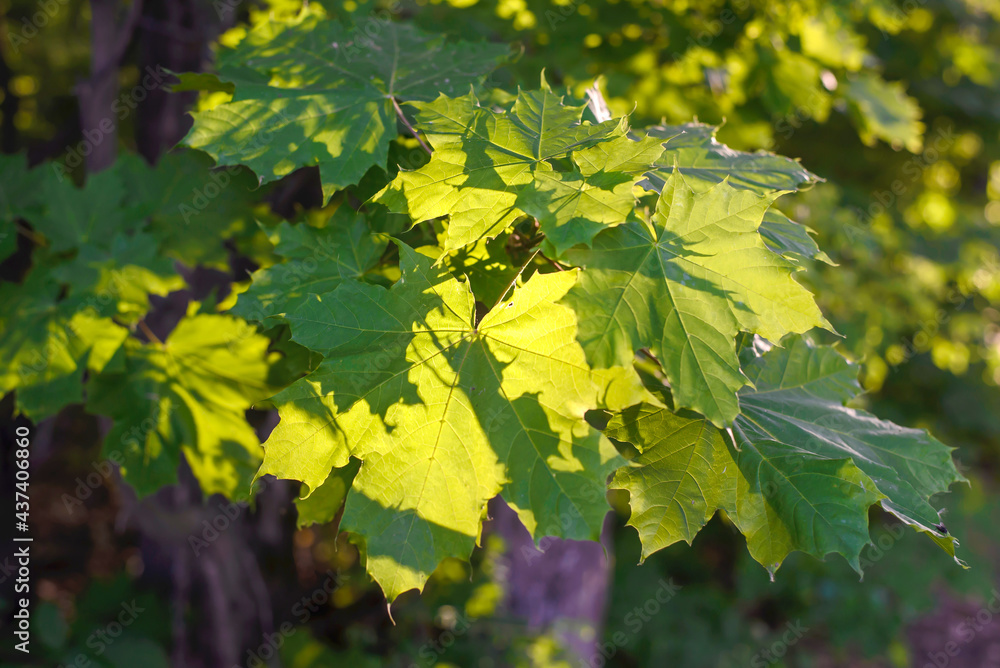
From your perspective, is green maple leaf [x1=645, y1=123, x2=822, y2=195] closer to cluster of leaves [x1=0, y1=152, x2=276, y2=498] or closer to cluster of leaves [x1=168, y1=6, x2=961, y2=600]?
cluster of leaves [x1=168, y1=6, x2=961, y2=600]

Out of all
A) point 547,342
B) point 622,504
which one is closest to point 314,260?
point 547,342

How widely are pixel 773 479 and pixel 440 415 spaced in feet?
2.16

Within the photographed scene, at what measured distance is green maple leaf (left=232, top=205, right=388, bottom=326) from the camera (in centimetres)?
145

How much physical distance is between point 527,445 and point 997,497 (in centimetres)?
920

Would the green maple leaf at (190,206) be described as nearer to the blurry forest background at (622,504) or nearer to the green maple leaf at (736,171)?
the blurry forest background at (622,504)

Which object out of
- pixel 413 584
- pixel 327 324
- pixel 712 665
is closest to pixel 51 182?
pixel 327 324

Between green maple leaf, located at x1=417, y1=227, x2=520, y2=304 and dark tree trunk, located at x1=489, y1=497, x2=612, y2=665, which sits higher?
green maple leaf, located at x1=417, y1=227, x2=520, y2=304

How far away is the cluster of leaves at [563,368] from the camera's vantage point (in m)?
1.10

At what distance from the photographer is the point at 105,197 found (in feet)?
7.15

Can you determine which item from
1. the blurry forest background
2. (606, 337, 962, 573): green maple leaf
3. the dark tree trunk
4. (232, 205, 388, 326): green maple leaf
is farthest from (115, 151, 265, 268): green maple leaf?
the dark tree trunk

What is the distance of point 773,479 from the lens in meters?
1.20

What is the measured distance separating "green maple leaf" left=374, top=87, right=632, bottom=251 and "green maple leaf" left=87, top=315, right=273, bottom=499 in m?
0.91

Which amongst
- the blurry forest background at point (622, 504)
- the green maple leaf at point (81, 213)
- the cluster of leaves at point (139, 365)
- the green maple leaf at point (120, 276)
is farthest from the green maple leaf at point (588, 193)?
the green maple leaf at point (81, 213)

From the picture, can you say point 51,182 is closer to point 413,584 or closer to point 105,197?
point 105,197
